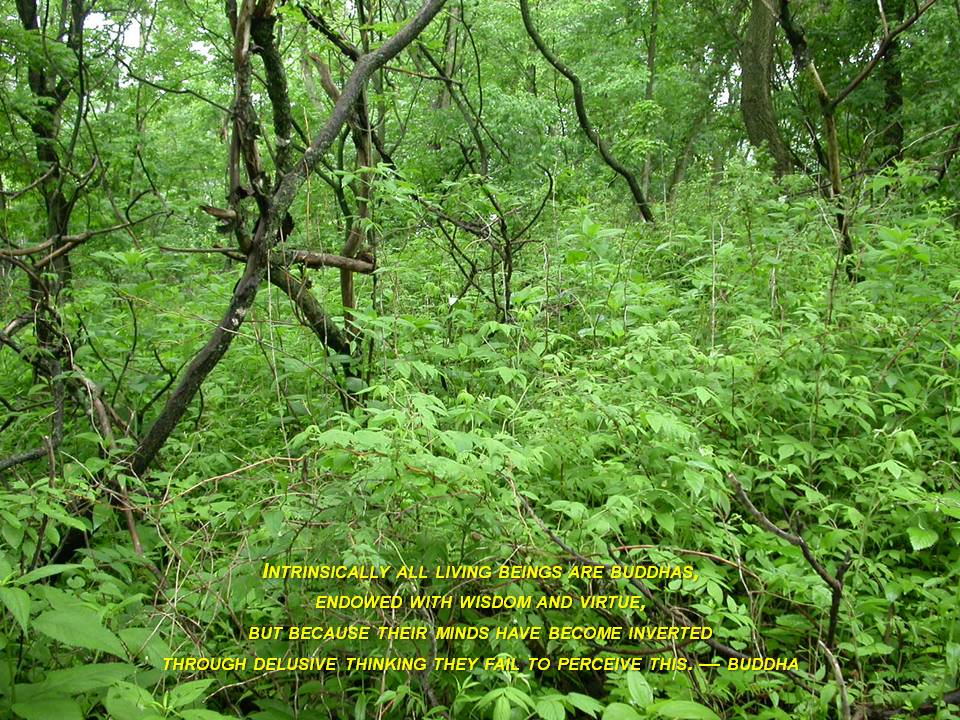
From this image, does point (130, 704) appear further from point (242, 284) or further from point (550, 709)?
point (242, 284)

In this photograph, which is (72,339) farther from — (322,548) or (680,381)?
(680,381)

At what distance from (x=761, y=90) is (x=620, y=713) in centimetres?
746

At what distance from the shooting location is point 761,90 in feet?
25.3

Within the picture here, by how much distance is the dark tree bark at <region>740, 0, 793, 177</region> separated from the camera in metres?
7.69

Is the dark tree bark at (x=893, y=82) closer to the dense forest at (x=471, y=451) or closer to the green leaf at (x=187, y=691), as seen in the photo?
the dense forest at (x=471, y=451)

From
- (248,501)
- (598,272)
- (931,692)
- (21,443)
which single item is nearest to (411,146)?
(598,272)

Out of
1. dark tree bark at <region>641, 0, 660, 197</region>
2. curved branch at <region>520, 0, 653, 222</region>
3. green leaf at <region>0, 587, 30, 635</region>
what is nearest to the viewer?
green leaf at <region>0, 587, 30, 635</region>

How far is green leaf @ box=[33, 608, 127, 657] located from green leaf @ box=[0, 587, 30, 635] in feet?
0.32

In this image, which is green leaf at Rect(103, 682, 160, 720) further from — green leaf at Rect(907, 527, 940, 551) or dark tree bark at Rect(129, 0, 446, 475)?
green leaf at Rect(907, 527, 940, 551)

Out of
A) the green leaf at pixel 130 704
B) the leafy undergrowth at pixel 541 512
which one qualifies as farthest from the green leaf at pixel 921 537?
the green leaf at pixel 130 704

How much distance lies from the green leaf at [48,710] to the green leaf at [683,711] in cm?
135

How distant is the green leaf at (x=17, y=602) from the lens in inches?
63.4

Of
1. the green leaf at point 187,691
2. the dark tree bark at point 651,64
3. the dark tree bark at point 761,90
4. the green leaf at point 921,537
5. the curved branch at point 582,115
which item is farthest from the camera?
the dark tree bark at point 651,64

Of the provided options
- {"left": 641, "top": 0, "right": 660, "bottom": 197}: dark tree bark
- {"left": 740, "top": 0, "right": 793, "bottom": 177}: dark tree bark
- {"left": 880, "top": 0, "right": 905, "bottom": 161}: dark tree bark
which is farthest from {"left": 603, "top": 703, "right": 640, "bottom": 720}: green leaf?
{"left": 641, "top": 0, "right": 660, "bottom": 197}: dark tree bark
